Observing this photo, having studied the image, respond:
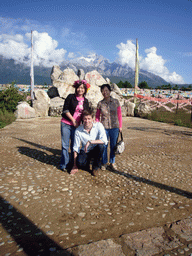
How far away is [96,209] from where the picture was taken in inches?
114

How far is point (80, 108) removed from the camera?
420cm

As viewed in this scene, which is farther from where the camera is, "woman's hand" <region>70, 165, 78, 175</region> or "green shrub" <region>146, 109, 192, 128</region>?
"green shrub" <region>146, 109, 192, 128</region>

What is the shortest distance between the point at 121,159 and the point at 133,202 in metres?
2.22

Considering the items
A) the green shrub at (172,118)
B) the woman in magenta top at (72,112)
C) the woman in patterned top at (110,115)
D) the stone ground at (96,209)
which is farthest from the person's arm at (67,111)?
the green shrub at (172,118)

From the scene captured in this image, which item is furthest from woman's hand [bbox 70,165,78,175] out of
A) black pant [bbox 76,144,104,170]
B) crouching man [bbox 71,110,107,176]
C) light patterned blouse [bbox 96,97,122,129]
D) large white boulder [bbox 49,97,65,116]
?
large white boulder [bbox 49,97,65,116]

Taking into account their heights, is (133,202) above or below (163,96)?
below

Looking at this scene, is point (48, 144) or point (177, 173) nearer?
point (177, 173)

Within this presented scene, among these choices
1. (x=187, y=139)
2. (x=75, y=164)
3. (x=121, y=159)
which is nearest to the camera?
(x=75, y=164)

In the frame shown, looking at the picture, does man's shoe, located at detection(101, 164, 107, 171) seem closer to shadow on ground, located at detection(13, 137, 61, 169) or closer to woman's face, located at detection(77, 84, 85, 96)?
shadow on ground, located at detection(13, 137, 61, 169)

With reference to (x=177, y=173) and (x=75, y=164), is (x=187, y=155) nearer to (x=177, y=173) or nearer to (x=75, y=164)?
(x=177, y=173)

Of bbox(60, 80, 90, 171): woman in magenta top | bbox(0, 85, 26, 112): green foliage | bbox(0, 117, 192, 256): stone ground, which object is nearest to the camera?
bbox(0, 117, 192, 256): stone ground

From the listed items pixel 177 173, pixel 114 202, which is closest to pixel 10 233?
pixel 114 202

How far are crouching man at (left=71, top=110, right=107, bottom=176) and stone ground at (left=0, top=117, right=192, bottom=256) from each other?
288 millimetres

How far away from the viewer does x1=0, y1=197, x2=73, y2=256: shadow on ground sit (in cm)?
204
